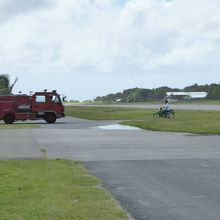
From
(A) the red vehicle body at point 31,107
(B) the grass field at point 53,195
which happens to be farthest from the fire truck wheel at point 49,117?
(B) the grass field at point 53,195

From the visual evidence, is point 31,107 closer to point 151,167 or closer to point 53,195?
point 151,167

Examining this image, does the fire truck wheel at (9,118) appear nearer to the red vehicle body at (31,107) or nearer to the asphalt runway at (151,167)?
the red vehicle body at (31,107)

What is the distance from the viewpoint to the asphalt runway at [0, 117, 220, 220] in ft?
30.5

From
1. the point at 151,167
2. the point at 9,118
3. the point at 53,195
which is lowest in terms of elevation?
the point at 9,118

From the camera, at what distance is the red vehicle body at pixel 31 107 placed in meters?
44.5

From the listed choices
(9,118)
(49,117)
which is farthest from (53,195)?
(49,117)

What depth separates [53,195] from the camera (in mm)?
10109

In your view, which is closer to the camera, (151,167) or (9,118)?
(151,167)

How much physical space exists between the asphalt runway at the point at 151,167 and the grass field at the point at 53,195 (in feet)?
1.24

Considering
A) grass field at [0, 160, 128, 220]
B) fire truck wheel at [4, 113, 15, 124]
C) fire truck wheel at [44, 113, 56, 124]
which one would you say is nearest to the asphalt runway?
grass field at [0, 160, 128, 220]

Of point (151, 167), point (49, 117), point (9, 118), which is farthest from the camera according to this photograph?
point (49, 117)

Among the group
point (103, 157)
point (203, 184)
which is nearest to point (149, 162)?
point (103, 157)

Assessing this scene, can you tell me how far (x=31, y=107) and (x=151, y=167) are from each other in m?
31.0

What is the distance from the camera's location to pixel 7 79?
353 feet
